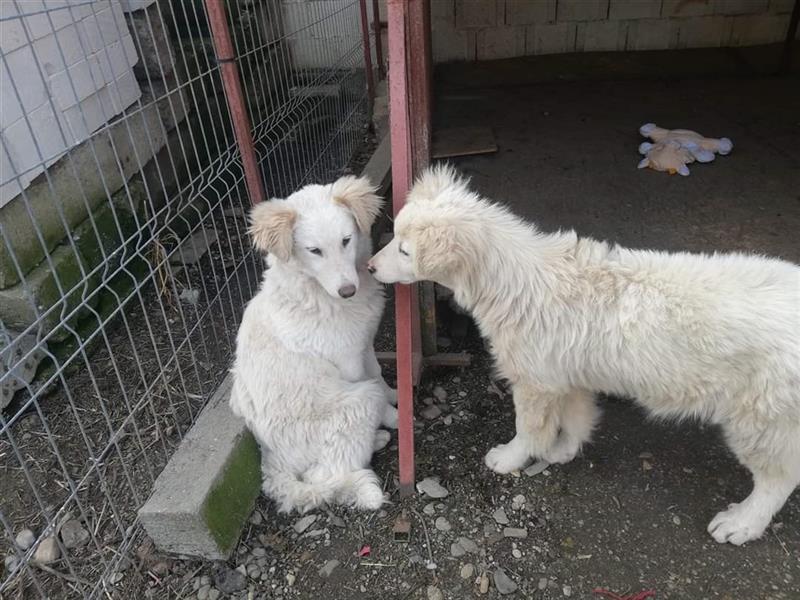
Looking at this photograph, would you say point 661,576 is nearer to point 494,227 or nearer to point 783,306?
point 783,306

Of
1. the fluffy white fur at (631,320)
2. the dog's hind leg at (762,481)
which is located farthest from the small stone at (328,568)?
the dog's hind leg at (762,481)

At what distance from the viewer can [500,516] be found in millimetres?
2756

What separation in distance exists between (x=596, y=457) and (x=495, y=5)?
5.92 meters

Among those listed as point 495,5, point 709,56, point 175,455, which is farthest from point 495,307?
point 709,56

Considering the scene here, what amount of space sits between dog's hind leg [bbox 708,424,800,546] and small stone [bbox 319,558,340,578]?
1663mm

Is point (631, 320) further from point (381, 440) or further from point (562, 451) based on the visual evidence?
point (381, 440)

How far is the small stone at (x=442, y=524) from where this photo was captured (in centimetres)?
272

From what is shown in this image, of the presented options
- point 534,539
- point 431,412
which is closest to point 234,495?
point 431,412

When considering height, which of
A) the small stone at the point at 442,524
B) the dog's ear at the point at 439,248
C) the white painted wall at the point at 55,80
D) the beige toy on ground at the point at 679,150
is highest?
the white painted wall at the point at 55,80

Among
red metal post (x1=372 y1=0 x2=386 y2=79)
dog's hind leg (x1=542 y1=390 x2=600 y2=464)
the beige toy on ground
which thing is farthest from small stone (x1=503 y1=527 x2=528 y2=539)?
red metal post (x1=372 y1=0 x2=386 y2=79)

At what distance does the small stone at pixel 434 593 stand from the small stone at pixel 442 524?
0.28 meters

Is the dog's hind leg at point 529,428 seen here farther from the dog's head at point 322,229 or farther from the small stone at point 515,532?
the dog's head at point 322,229

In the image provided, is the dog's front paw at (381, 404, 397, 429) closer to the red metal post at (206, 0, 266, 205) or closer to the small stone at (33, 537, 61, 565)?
the red metal post at (206, 0, 266, 205)

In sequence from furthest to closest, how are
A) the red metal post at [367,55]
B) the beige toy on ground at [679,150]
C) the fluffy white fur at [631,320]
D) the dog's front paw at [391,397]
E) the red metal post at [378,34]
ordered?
the red metal post at [378,34] → the red metal post at [367,55] → the beige toy on ground at [679,150] → the dog's front paw at [391,397] → the fluffy white fur at [631,320]
